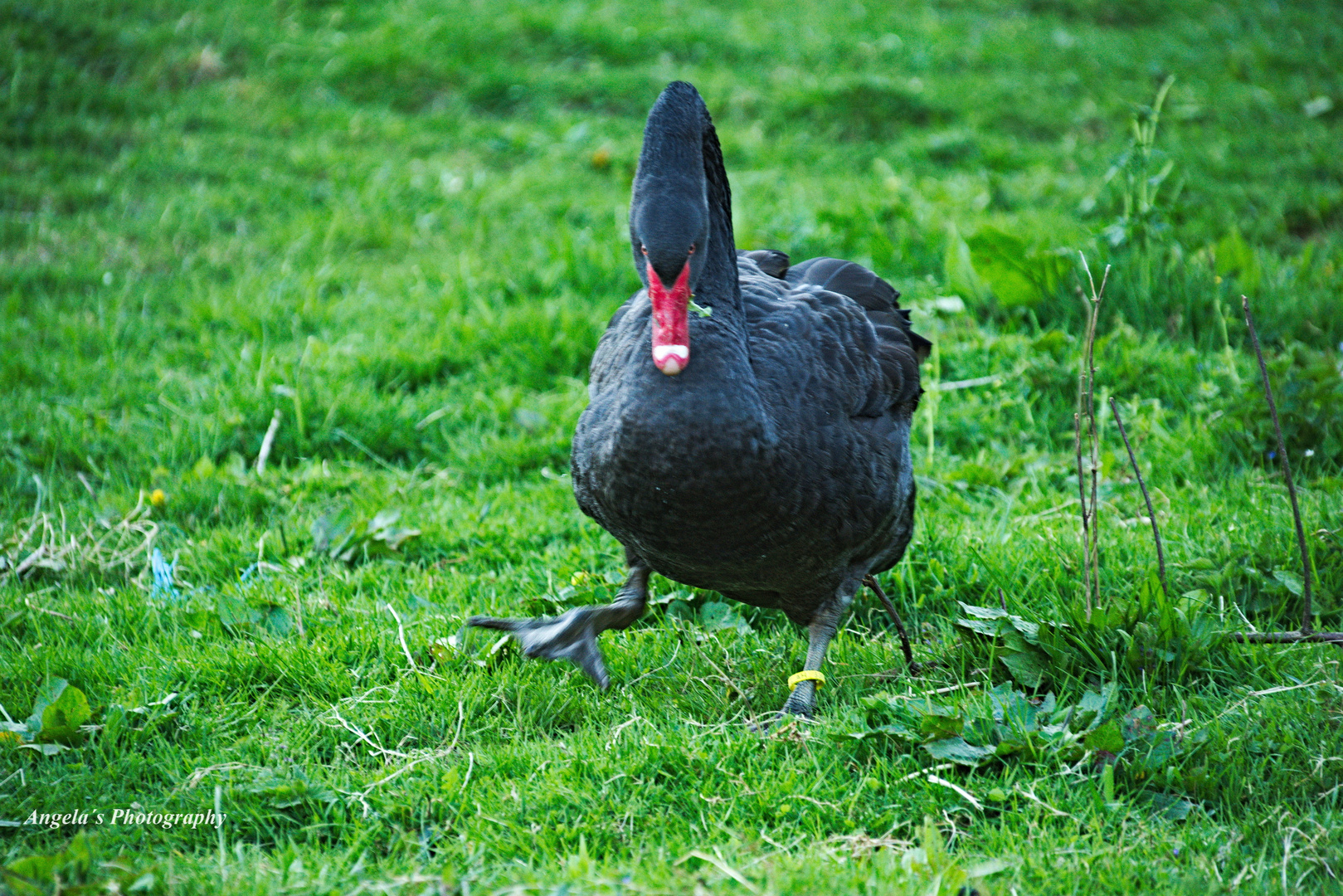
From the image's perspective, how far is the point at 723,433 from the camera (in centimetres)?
286

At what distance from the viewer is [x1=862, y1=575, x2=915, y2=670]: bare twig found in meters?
3.43

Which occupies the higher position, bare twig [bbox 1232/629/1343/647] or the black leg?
bare twig [bbox 1232/629/1343/647]

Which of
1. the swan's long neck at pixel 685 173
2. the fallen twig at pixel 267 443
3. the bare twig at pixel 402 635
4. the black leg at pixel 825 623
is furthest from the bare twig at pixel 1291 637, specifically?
the fallen twig at pixel 267 443

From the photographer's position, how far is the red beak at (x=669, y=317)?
2.91 meters

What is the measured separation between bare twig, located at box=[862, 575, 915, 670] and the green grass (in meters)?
0.10

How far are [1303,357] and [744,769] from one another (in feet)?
10.3

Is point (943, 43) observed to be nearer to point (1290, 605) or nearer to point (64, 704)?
point (1290, 605)

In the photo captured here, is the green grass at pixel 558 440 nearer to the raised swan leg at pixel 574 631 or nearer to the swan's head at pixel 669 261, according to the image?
the raised swan leg at pixel 574 631

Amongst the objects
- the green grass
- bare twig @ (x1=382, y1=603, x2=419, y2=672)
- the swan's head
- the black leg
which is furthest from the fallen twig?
the black leg

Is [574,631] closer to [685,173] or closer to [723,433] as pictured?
[723,433]

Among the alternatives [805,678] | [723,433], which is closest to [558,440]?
[805,678]

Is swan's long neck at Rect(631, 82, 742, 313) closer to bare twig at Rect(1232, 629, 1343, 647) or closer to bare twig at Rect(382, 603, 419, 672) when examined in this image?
bare twig at Rect(382, 603, 419, 672)

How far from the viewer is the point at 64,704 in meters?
3.02

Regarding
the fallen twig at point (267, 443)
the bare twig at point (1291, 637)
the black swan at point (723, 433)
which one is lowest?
the fallen twig at point (267, 443)
